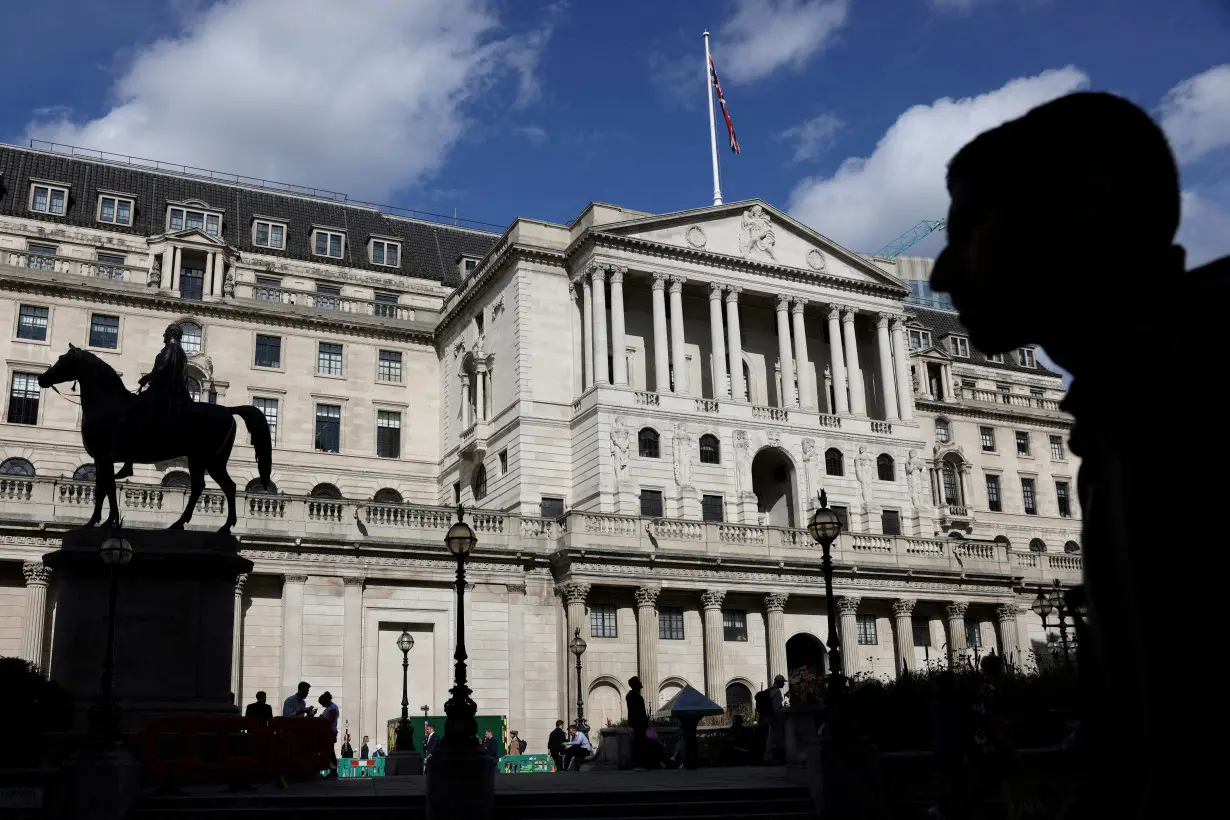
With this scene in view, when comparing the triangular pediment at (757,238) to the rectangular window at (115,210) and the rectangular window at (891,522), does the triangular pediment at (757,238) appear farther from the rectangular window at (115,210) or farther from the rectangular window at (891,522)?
the rectangular window at (115,210)

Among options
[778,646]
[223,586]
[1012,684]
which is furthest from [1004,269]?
[778,646]

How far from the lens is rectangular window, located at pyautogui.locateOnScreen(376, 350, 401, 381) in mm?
65188

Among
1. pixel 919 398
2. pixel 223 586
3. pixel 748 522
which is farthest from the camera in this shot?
pixel 919 398

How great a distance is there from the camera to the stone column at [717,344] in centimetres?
5916

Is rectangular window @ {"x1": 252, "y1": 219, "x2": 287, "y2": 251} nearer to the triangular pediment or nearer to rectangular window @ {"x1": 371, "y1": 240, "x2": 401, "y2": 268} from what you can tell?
rectangular window @ {"x1": 371, "y1": 240, "x2": 401, "y2": 268}

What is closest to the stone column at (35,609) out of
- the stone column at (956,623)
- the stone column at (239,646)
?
the stone column at (239,646)

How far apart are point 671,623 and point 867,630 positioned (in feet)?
34.6

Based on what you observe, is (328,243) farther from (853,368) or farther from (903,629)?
(903,629)

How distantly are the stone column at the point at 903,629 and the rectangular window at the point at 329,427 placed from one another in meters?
30.6

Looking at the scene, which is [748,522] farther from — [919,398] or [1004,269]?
[1004,269]

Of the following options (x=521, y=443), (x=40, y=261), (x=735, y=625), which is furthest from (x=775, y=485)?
(x=40, y=261)

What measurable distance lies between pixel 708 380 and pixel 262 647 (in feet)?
94.9

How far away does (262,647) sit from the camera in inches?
1699

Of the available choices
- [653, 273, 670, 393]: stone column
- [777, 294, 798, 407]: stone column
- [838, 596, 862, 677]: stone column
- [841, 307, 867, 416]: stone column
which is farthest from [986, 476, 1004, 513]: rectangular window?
[653, 273, 670, 393]: stone column
